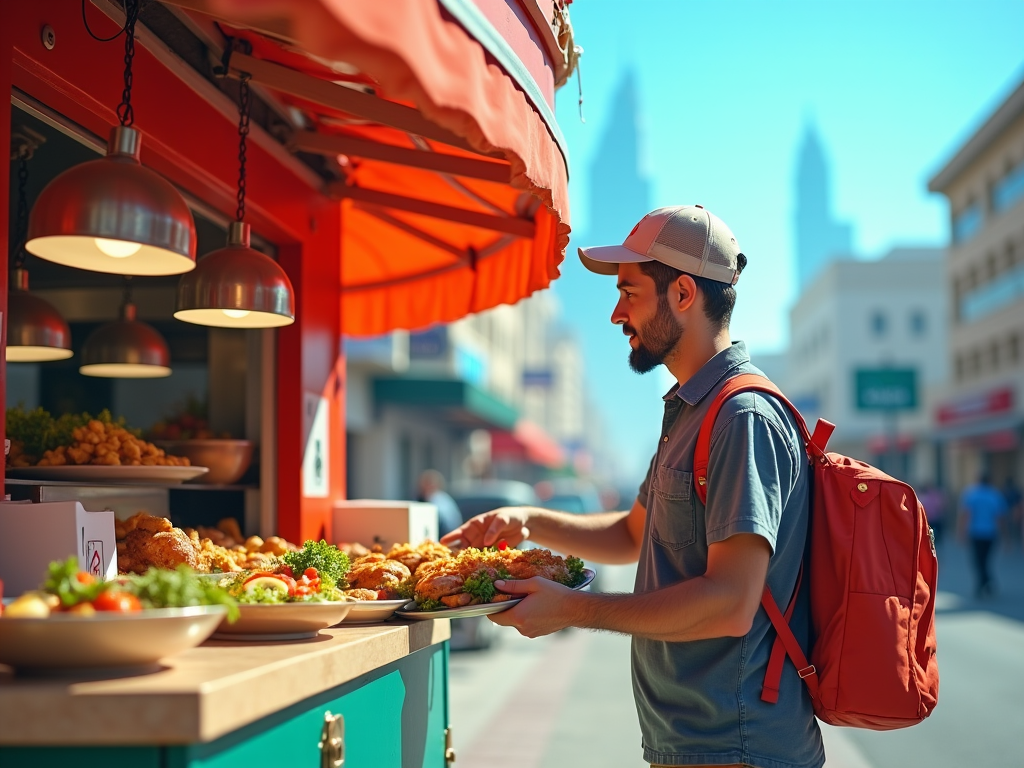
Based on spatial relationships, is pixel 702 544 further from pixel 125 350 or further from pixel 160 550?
pixel 125 350

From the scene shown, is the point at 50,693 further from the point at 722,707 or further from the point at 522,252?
the point at 522,252

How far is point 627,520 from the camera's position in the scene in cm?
→ 417

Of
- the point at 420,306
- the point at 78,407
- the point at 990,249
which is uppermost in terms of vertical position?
the point at 990,249

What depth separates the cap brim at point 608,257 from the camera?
3264mm

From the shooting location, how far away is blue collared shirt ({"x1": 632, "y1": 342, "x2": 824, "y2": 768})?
286cm

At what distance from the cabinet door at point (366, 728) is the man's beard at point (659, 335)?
1.26 meters

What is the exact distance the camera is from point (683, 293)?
3.27m

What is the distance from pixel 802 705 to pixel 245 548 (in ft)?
8.24

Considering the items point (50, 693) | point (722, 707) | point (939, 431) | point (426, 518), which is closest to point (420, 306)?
point (426, 518)

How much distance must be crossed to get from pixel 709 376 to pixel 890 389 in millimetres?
27486

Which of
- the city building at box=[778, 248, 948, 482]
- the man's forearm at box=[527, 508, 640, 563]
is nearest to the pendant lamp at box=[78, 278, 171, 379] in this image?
the man's forearm at box=[527, 508, 640, 563]

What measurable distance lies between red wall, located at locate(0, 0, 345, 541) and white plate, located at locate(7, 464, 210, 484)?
1.05 metres

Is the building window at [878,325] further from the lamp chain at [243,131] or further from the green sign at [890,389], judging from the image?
the lamp chain at [243,131]

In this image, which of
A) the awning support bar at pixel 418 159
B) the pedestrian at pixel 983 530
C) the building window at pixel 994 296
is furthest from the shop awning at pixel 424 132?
the building window at pixel 994 296
